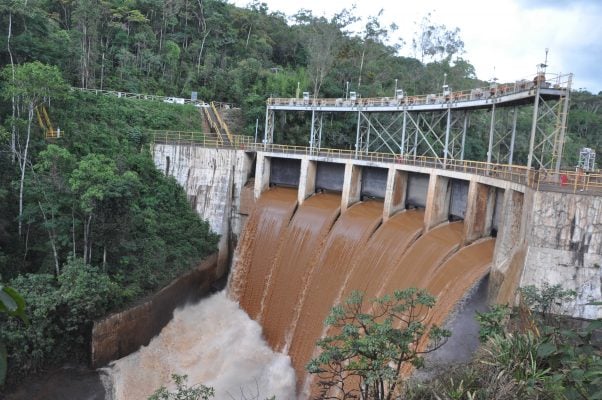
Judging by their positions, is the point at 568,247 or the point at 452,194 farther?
the point at 452,194

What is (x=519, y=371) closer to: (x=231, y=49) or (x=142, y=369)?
(x=142, y=369)

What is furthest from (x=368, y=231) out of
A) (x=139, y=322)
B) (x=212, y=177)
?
(x=212, y=177)

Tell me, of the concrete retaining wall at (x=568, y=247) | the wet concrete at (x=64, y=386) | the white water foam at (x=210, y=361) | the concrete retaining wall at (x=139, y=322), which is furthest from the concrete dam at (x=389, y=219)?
the wet concrete at (x=64, y=386)

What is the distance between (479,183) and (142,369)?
13.7 m

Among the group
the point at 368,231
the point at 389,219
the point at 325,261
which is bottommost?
the point at 325,261

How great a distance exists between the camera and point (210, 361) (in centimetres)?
1997

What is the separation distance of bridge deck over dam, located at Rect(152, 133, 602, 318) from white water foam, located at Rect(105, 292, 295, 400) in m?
4.83

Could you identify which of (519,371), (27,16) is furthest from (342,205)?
(27,16)

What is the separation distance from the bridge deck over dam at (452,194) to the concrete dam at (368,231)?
Answer: 4 cm

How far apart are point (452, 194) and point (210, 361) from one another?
37.5 feet

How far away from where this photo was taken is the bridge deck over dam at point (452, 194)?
11.9 m

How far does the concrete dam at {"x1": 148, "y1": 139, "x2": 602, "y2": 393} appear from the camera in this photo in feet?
39.8

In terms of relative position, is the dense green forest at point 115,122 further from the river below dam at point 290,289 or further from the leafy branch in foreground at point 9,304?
the river below dam at point 290,289

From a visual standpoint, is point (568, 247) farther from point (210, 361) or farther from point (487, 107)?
point (210, 361)
